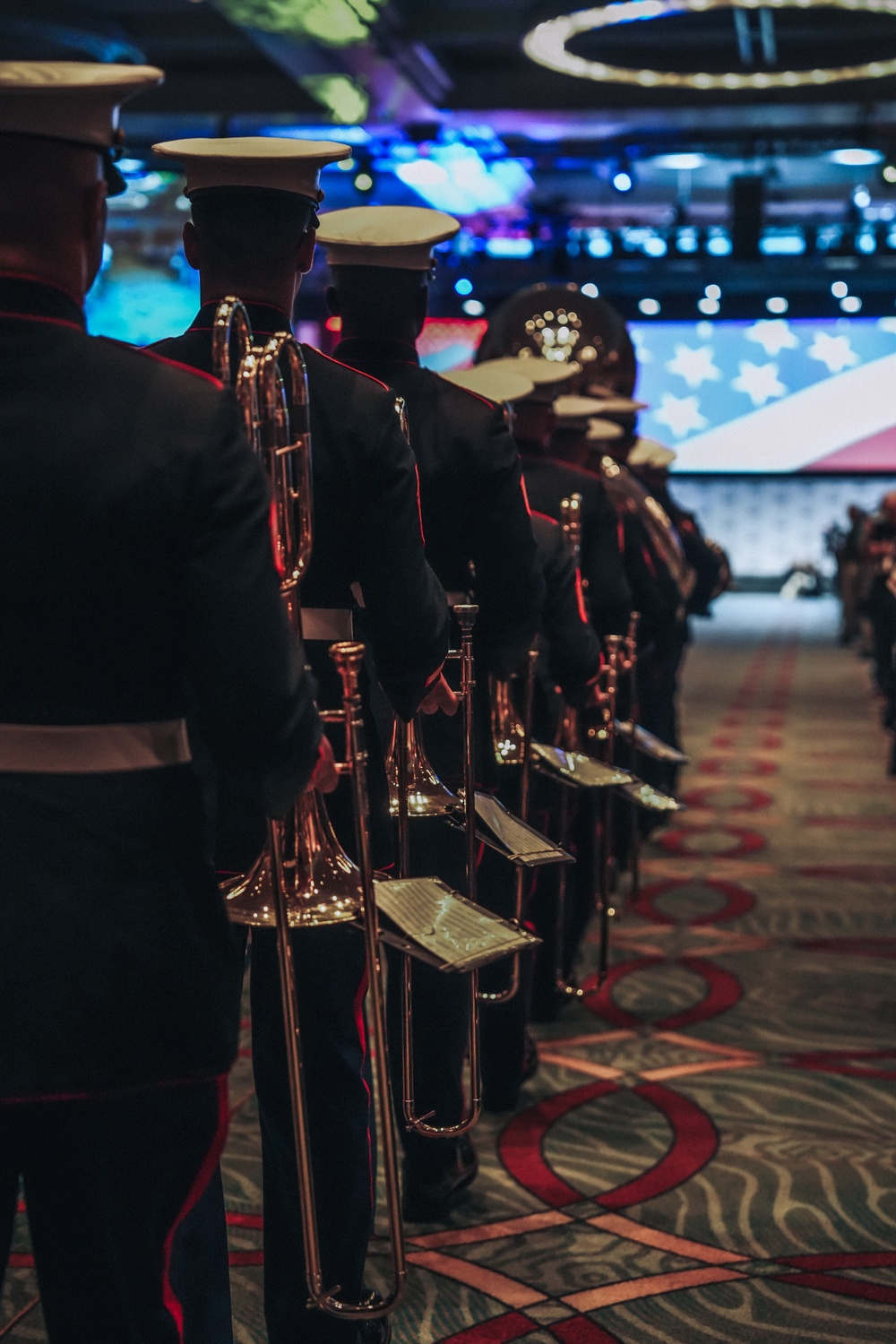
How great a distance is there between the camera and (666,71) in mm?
11133

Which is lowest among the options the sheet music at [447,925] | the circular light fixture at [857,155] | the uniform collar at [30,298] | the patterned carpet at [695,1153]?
the patterned carpet at [695,1153]

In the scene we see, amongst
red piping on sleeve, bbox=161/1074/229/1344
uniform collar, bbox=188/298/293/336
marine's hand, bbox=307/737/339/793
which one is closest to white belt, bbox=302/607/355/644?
uniform collar, bbox=188/298/293/336

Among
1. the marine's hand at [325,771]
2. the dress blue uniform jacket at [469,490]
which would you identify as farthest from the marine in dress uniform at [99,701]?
the dress blue uniform jacket at [469,490]

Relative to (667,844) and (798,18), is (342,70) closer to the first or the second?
(798,18)

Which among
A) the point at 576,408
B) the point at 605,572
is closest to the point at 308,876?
the point at 605,572

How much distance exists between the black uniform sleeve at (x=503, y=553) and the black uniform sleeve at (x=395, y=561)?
0.59 metres

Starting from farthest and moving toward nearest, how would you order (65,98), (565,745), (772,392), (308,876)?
(772,392), (565,745), (308,876), (65,98)

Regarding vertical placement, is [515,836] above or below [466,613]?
below

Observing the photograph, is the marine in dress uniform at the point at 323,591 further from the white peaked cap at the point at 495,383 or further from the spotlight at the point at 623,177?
the spotlight at the point at 623,177

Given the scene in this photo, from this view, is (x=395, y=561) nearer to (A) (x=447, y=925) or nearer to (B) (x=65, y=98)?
(A) (x=447, y=925)

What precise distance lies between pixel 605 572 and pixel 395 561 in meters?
2.19

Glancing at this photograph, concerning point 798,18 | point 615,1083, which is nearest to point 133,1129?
point 615,1083

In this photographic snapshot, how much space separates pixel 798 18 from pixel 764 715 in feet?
15.9

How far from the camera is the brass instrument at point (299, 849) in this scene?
64.3 inches
